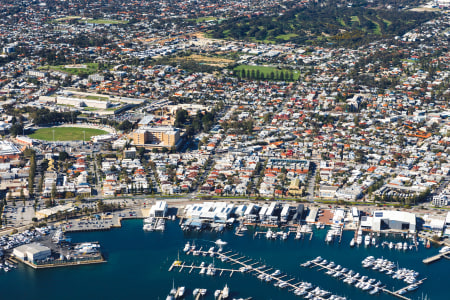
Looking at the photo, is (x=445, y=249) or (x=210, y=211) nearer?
(x=445, y=249)

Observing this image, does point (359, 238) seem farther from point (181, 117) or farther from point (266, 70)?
point (266, 70)

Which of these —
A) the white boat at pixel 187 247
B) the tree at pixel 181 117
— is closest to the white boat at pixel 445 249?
the white boat at pixel 187 247

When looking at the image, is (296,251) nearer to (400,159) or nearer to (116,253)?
(116,253)

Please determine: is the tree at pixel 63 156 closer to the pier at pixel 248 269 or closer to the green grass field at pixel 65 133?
the green grass field at pixel 65 133

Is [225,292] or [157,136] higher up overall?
[157,136]

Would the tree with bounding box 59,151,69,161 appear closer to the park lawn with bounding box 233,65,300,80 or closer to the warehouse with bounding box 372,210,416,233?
the warehouse with bounding box 372,210,416,233

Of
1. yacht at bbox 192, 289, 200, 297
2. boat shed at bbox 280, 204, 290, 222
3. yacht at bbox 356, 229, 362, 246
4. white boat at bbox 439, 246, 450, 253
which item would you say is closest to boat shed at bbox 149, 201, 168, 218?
boat shed at bbox 280, 204, 290, 222

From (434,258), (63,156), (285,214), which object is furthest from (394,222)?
(63,156)
